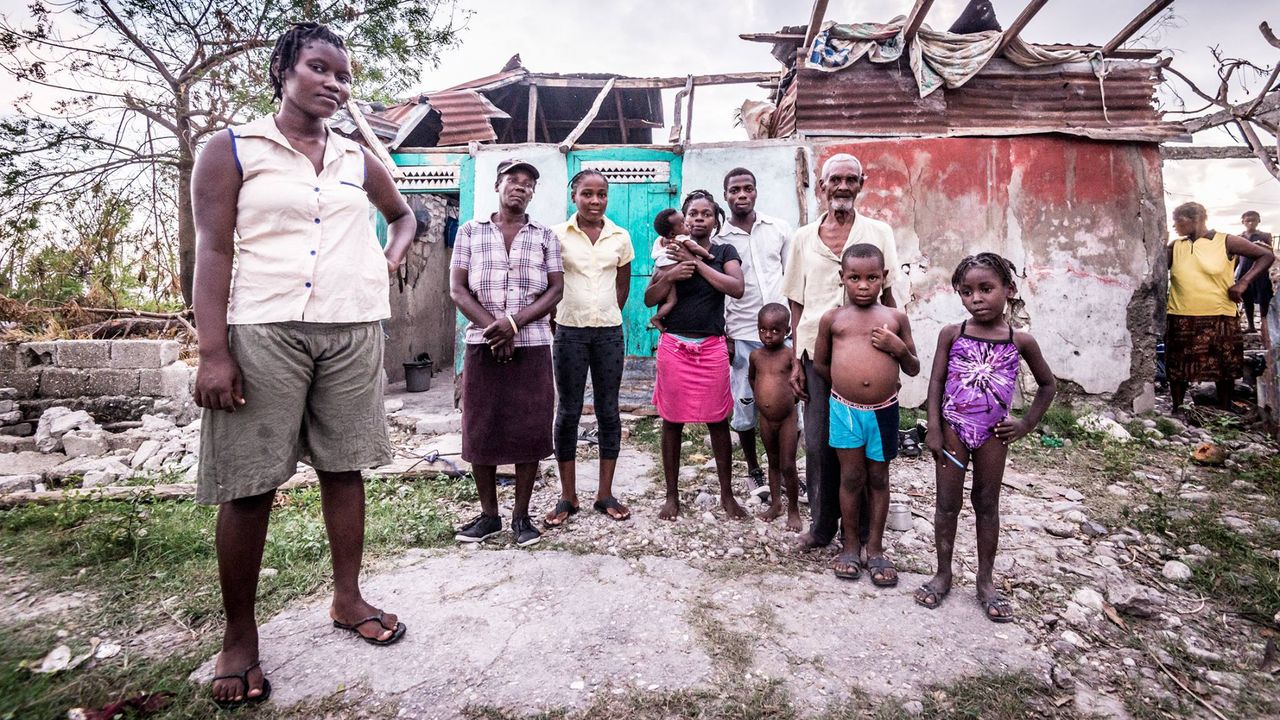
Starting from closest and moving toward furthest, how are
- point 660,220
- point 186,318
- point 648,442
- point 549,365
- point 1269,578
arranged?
point 1269,578
point 549,365
point 660,220
point 648,442
point 186,318

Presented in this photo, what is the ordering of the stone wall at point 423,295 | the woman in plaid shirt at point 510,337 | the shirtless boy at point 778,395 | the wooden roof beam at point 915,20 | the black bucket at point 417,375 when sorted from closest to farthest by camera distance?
the woman in plaid shirt at point 510,337 < the shirtless boy at point 778,395 < the wooden roof beam at point 915,20 < the black bucket at point 417,375 < the stone wall at point 423,295

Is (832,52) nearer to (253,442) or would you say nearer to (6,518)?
(253,442)

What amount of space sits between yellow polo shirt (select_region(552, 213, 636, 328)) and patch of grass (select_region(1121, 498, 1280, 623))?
9.23 ft

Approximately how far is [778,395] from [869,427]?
0.65 m

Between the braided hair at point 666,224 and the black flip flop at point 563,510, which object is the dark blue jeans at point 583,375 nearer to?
the black flip flop at point 563,510

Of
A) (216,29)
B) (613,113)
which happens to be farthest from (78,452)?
(613,113)

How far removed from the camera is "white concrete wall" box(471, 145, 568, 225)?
20.0 feet

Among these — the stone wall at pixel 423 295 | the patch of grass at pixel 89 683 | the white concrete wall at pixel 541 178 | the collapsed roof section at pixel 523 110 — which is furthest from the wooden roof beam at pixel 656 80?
the patch of grass at pixel 89 683

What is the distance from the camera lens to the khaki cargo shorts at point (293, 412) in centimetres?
168

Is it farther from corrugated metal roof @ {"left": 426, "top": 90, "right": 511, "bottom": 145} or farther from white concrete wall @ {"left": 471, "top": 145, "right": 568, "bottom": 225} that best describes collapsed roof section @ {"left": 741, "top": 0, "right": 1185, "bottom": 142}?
corrugated metal roof @ {"left": 426, "top": 90, "right": 511, "bottom": 145}

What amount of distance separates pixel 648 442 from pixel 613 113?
635 cm

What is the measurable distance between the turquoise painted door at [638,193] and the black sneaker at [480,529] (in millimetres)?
3322

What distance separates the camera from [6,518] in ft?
10.2

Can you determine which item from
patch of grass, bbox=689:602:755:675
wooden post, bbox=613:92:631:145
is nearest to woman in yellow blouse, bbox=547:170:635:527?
patch of grass, bbox=689:602:755:675
